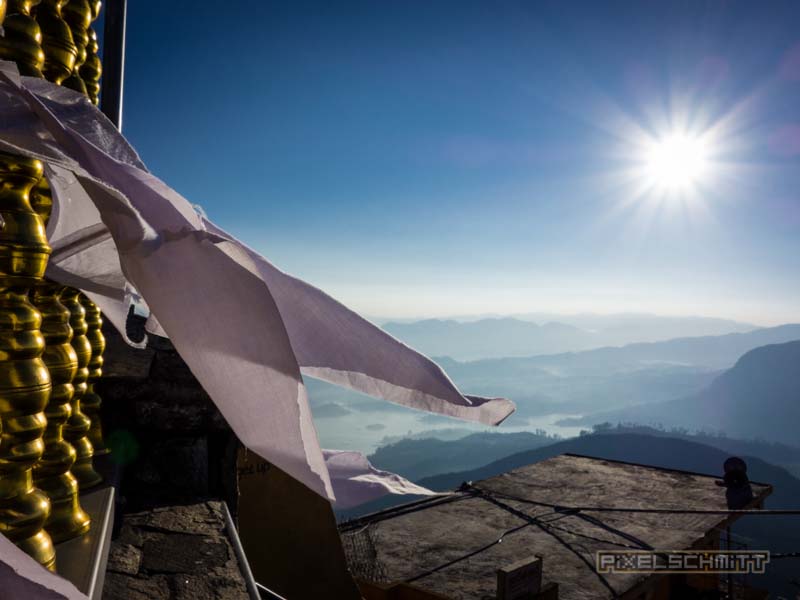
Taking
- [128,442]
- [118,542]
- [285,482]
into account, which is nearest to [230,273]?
[118,542]

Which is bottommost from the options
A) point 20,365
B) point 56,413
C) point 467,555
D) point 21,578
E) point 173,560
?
point 467,555

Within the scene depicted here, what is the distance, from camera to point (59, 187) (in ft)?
5.59

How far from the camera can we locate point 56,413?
5.19 feet

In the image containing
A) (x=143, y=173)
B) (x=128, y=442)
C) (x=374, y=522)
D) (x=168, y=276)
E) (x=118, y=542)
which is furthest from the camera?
(x=374, y=522)

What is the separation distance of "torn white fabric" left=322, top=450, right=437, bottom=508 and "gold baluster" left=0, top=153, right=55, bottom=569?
71.1 inches

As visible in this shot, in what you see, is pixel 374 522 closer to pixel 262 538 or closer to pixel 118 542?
pixel 262 538

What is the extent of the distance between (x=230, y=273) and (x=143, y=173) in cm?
30

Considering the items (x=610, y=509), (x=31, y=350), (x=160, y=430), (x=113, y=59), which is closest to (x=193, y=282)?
(x=31, y=350)

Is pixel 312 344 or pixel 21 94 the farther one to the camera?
pixel 312 344

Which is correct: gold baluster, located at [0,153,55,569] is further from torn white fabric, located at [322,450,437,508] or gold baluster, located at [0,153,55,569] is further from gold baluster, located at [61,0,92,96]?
torn white fabric, located at [322,450,437,508]

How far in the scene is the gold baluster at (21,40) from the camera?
4.16 feet

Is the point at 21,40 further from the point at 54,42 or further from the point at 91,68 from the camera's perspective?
the point at 91,68

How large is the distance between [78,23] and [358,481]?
255 centimetres

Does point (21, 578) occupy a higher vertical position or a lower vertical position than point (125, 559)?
higher
